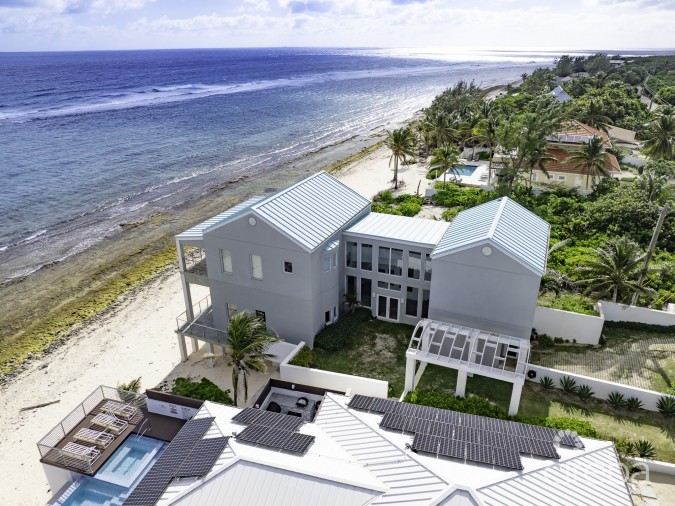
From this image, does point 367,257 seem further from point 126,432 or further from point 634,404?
point 126,432

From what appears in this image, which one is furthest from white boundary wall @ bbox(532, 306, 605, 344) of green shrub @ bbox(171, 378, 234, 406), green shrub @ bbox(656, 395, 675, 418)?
green shrub @ bbox(171, 378, 234, 406)

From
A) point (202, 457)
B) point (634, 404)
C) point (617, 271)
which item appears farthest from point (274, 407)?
point (617, 271)

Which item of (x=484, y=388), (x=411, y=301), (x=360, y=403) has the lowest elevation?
(x=484, y=388)

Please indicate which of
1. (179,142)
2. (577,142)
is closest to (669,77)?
(577,142)

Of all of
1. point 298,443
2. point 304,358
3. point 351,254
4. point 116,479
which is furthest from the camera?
point 351,254

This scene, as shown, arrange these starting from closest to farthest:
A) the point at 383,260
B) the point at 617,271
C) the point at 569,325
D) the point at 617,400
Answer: the point at 617,400 → the point at 569,325 → the point at 617,271 → the point at 383,260

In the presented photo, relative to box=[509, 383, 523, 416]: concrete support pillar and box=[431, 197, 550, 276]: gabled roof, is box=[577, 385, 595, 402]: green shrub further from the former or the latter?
box=[431, 197, 550, 276]: gabled roof
